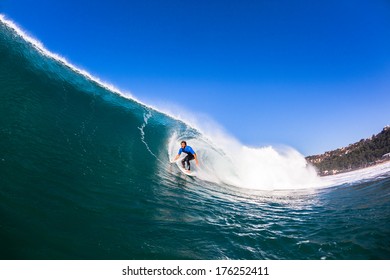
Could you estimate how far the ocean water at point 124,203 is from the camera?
4938 millimetres

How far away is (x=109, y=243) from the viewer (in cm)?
487

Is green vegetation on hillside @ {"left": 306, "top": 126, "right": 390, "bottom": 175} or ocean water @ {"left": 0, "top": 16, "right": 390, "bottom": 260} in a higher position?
green vegetation on hillside @ {"left": 306, "top": 126, "right": 390, "bottom": 175}

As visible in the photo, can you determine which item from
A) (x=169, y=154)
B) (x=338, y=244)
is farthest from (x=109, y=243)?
(x=169, y=154)

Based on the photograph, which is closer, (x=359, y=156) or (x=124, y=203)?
(x=124, y=203)

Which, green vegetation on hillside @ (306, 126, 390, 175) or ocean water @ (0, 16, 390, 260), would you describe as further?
green vegetation on hillside @ (306, 126, 390, 175)

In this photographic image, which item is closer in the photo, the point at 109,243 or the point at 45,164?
the point at 109,243

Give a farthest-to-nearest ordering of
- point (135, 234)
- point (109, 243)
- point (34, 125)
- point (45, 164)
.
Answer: point (34, 125) < point (45, 164) < point (135, 234) < point (109, 243)

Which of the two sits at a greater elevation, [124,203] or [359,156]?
[359,156]

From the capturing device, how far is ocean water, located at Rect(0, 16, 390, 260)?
16.2 ft

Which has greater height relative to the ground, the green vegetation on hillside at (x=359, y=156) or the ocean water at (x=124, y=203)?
the green vegetation on hillside at (x=359, y=156)

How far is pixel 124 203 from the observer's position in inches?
265

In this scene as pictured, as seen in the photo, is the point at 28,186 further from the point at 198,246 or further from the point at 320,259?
the point at 320,259

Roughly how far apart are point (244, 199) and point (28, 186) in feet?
24.5

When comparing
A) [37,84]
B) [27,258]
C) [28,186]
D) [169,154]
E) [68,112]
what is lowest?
[27,258]
